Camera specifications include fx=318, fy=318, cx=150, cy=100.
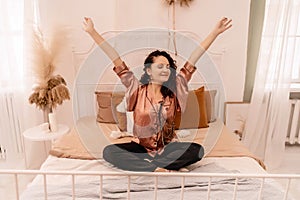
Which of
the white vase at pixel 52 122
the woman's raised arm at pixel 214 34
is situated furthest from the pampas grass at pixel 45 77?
the woman's raised arm at pixel 214 34

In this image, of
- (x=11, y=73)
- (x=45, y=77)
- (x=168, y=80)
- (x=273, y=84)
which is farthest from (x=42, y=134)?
(x=273, y=84)

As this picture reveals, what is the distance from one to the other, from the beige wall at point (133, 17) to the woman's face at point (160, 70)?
1.22 meters

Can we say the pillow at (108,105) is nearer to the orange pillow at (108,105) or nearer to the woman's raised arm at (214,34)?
the orange pillow at (108,105)

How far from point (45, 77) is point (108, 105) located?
513 millimetres

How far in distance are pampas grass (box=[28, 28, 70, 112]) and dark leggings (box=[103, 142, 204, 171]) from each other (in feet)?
2.62

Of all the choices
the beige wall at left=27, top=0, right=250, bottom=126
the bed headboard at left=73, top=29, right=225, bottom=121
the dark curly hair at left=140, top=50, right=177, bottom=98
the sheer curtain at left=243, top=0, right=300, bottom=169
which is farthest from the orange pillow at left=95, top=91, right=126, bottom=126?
the sheer curtain at left=243, top=0, right=300, bottom=169

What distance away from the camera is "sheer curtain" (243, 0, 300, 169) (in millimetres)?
2562

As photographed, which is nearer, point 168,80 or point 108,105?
Answer: point 168,80

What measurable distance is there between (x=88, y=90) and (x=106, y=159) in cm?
106

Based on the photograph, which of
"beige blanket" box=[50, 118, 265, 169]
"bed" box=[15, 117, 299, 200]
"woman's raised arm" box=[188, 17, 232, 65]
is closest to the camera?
"bed" box=[15, 117, 299, 200]

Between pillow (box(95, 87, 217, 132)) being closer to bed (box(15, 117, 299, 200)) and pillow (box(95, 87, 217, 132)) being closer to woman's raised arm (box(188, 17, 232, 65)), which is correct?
bed (box(15, 117, 299, 200))

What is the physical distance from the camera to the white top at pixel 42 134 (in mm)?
2296

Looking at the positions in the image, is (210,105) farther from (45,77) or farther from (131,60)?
(45,77)

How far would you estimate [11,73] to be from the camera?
8.62 ft
